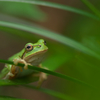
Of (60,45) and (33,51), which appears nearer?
(33,51)

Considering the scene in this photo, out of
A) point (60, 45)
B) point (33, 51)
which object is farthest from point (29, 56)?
point (60, 45)

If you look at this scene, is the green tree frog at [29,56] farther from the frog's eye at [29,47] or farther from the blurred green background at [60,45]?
the blurred green background at [60,45]

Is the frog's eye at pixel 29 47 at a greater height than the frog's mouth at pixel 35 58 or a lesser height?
greater

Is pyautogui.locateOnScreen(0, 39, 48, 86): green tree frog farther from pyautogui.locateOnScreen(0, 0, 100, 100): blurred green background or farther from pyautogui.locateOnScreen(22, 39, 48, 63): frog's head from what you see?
pyautogui.locateOnScreen(0, 0, 100, 100): blurred green background

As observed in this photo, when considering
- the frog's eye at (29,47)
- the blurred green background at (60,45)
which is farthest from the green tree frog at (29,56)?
the blurred green background at (60,45)

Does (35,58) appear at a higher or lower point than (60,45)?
lower

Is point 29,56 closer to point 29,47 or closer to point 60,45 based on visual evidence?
point 29,47

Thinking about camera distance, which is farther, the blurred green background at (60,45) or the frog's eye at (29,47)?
the frog's eye at (29,47)

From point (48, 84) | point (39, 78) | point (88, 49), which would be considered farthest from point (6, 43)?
point (88, 49)

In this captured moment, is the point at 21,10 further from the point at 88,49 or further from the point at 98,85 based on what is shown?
the point at 98,85
